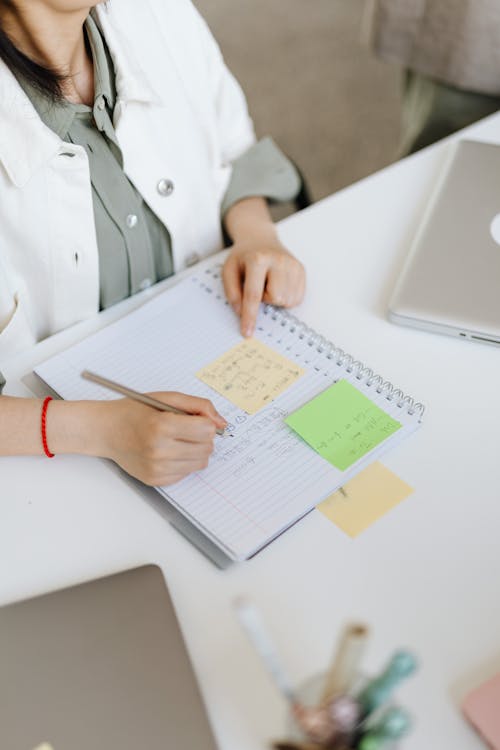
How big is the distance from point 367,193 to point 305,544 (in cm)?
56

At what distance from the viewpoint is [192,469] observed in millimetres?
738

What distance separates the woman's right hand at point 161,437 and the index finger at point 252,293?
0.51 ft

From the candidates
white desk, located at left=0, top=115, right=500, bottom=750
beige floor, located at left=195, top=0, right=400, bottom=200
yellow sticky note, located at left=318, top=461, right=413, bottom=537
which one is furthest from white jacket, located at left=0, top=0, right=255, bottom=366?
beige floor, located at left=195, top=0, right=400, bottom=200

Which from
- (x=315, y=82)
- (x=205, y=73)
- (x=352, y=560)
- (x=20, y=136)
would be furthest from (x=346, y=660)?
(x=315, y=82)

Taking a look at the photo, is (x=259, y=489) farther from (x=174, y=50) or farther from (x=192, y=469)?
(x=174, y=50)

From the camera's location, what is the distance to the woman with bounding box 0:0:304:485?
2.53ft

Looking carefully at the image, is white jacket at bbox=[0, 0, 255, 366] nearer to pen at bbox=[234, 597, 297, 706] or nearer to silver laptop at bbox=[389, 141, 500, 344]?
silver laptop at bbox=[389, 141, 500, 344]

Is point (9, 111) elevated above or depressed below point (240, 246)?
above

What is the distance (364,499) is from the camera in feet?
2.40

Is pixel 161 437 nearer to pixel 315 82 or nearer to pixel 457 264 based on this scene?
pixel 457 264

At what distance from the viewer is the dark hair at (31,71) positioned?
2.68 feet

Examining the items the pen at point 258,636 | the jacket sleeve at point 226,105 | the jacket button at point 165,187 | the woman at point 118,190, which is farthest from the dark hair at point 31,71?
the pen at point 258,636

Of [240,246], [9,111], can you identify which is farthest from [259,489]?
[9,111]

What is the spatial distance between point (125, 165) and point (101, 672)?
1.97 feet
